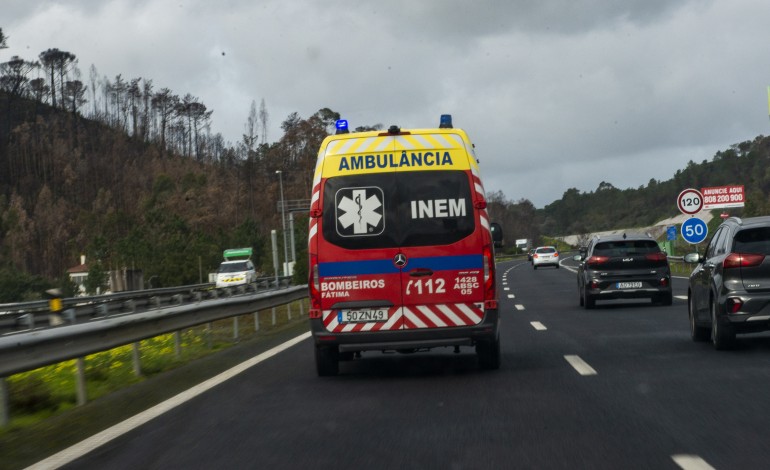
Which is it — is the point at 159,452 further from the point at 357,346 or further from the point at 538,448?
the point at 357,346

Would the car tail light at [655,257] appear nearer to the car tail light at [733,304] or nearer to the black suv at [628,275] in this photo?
the black suv at [628,275]

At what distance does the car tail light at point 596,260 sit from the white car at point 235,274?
3605 cm

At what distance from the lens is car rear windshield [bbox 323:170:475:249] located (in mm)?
10445

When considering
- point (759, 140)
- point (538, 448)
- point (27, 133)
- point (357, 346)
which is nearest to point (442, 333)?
point (357, 346)

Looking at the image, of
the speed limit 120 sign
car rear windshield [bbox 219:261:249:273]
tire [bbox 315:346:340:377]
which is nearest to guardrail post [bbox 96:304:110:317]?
tire [bbox 315:346:340:377]

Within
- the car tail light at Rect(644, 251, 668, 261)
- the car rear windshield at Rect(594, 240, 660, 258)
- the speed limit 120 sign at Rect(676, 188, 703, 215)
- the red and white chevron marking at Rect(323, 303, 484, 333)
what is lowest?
the red and white chevron marking at Rect(323, 303, 484, 333)

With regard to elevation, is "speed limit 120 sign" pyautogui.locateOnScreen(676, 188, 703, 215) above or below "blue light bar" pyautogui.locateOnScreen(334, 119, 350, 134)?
below

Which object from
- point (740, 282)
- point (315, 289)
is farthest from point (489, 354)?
point (740, 282)

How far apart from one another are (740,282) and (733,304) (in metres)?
0.25

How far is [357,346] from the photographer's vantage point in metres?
10.5

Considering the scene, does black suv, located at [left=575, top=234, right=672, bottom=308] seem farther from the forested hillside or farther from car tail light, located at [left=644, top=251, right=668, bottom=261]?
the forested hillside

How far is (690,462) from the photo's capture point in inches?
236

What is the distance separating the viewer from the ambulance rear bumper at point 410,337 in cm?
1038

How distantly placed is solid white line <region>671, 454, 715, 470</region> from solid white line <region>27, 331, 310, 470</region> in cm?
360
